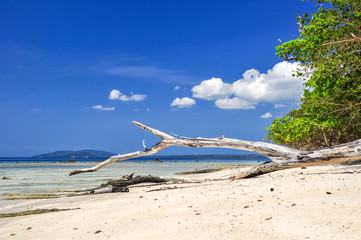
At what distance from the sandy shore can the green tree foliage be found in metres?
5.35

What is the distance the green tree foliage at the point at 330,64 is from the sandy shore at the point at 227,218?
17.6ft

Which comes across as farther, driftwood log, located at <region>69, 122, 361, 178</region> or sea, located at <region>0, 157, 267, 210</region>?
sea, located at <region>0, 157, 267, 210</region>

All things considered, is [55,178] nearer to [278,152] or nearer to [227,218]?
[278,152]

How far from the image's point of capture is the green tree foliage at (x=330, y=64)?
10.9m

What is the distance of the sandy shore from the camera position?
13.2 feet

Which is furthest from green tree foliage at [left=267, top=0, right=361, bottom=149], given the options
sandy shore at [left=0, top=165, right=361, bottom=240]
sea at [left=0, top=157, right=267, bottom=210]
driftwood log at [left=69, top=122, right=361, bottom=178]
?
sea at [left=0, top=157, right=267, bottom=210]

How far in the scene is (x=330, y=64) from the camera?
11.2 m

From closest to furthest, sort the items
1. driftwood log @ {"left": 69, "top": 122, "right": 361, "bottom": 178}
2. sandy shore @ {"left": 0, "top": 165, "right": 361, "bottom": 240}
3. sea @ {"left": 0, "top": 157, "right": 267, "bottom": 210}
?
sandy shore @ {"left": 0, "top": 165, "right": 361, "bottom": 240} < driftwood log @ {"left": 69, "top": 122, "right": 361, "bottom": 178} < sea @ {"left": 0, "top": 157, "right": 267, "bottom": 210}

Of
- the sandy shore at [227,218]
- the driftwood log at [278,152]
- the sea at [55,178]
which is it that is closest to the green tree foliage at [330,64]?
the driftwood log at [278,152]

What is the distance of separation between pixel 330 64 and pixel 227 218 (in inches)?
342

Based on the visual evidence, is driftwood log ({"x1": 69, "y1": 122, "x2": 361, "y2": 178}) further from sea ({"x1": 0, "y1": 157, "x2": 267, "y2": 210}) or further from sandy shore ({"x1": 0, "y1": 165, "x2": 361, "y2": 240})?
sea ({"x1": 0, "y1": 157, "x2": 267, "y2": 210})

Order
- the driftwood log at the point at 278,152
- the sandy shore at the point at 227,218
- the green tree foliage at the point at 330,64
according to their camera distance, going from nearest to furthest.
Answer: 1. the sandy shore at the point at 227,218
2. the driftwood log at the point at 278,152
3. the green tree foliage at the point at 330,64

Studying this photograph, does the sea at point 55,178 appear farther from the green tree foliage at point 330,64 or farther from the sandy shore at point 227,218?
the green tree foliage at point 330,64

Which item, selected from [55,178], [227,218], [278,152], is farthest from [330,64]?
[55,178]
